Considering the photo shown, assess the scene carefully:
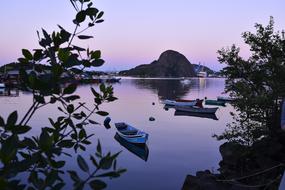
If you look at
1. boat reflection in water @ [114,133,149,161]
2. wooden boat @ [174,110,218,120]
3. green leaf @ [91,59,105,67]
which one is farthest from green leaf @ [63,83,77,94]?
wooden boat @ [174,110,218,120]

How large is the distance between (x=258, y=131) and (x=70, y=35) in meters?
14.6

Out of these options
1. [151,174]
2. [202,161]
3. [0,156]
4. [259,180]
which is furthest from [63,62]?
[202,161]

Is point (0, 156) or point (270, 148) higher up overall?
point (0, 156)

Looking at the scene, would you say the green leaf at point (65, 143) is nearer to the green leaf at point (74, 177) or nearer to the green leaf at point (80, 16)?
the green leaf at point (74, 177)

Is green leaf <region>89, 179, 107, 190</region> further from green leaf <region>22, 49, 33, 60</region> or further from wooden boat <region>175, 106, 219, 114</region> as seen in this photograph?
wooden boat <region>175, 106, 219, 114</region>

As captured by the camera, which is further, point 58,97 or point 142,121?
point 142,121

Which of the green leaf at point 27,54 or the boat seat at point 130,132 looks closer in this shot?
the green leaf at point 27,54

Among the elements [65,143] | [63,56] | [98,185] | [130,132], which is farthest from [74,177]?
[130,132]

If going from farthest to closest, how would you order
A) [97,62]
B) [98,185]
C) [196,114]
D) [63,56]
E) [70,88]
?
[196,114], [97,62], [70,88], [63,56], [98,185]

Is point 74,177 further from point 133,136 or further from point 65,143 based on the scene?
point 133,136

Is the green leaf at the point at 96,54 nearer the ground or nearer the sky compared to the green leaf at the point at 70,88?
nearer the sky

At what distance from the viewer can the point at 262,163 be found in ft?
49.0

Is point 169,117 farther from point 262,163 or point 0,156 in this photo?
point 0,156

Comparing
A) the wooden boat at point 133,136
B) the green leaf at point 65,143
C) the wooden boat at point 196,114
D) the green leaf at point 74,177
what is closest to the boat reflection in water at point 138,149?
the wooden boat at point 133,136
